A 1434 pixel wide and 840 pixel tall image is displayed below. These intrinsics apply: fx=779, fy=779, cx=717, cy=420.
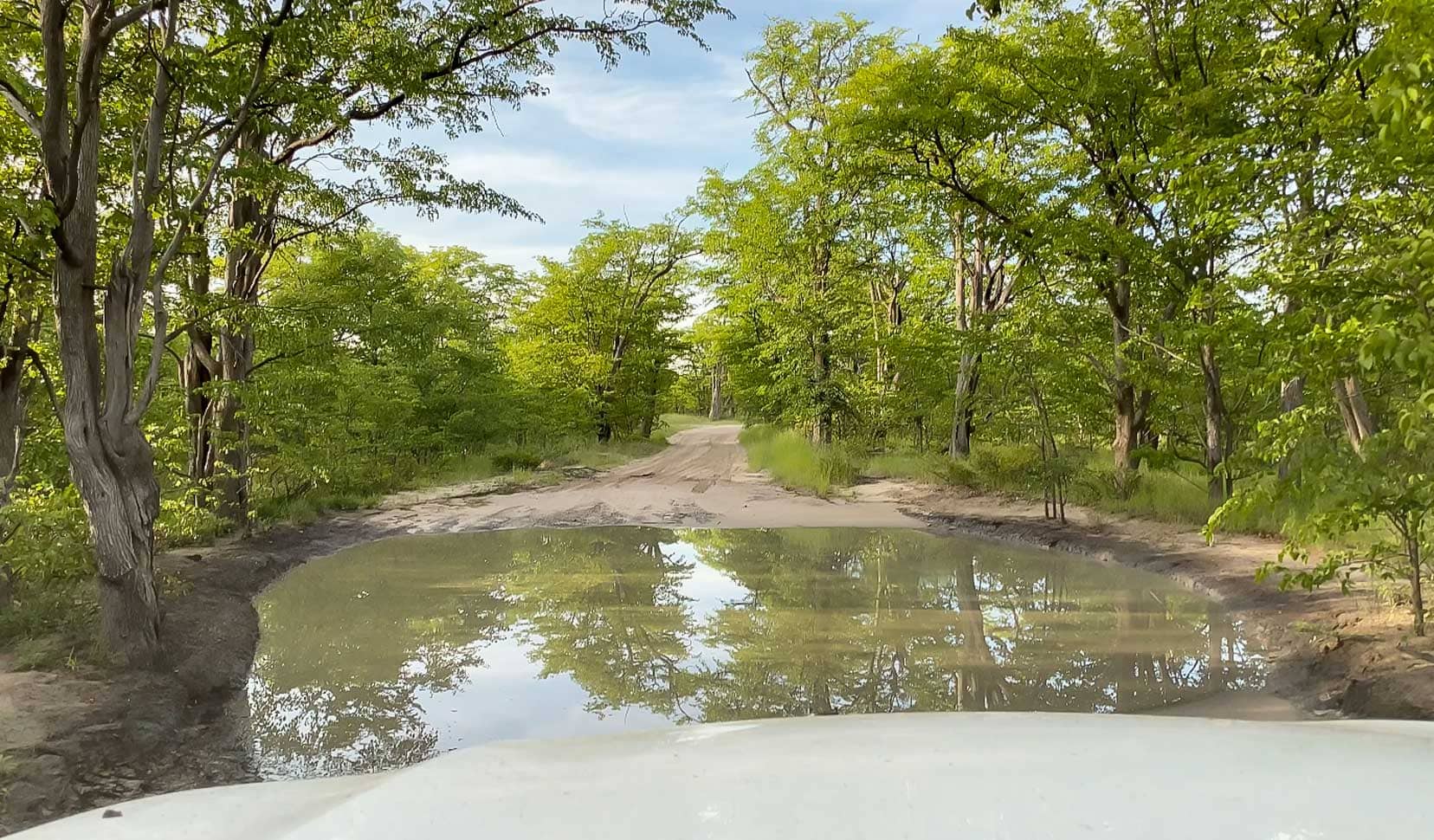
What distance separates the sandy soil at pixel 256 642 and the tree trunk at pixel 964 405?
367 centimetres

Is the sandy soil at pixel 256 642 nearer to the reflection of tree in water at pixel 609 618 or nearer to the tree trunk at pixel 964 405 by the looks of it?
the reflection of tree in water at pixel 609 618

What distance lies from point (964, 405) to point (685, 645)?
13.1m

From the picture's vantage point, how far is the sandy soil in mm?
4258

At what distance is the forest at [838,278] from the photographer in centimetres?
527

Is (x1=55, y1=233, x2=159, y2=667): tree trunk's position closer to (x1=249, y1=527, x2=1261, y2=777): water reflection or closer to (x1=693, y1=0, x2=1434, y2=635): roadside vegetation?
(x1=249, y1=527, x2=1261, y2=777): water reflection

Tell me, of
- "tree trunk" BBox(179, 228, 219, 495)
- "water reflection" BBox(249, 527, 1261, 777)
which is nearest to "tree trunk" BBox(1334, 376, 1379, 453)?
"water reflection" BBox(249, 527, 1261, 777)

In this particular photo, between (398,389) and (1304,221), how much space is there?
17043 mm

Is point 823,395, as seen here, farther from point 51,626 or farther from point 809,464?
point 51,626

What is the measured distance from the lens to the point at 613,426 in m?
33.9

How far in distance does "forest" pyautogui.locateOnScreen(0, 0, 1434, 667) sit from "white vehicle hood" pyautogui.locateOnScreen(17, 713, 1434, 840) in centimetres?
242

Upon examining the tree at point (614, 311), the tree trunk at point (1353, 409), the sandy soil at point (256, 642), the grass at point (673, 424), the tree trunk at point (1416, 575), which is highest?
the tree at point (614, 311)

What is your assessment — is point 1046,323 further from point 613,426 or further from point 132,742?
point 613,426

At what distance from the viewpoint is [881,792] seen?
137 centimetres

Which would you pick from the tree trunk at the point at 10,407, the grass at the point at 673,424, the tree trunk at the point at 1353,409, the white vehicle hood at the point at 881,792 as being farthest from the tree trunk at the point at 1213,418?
the grass at the point at 673,424
